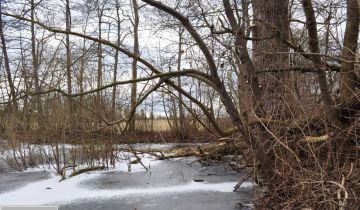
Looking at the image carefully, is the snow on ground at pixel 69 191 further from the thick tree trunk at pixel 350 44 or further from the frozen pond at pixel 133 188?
the thick tree trunk at pixel 350 44

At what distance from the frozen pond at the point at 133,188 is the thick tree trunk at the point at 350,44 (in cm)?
220

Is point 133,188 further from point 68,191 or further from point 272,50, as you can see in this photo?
point 272,50

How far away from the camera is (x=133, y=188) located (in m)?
7.81

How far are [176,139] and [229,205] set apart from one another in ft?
35.1

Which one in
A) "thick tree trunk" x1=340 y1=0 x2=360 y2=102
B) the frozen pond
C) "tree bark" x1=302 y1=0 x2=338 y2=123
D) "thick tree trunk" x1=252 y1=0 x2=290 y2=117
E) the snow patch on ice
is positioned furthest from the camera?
the snow patch on ice

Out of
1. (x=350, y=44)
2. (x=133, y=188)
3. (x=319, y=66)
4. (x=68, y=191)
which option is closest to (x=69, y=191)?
(x=68, y=191)

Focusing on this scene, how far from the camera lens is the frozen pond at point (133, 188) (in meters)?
6.65

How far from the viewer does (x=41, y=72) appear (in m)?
9.65

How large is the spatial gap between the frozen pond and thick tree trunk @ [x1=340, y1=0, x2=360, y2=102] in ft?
7.20

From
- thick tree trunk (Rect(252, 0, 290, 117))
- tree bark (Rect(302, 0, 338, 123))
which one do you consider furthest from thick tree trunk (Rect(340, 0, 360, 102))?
thick tree trunk (Rect(252, 0, 290, 117))

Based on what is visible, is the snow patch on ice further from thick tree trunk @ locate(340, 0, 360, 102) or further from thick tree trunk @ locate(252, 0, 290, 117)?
thick tree trunk @ locate(340, 0, 360, 102)

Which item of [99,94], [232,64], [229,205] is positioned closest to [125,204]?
[229,205]

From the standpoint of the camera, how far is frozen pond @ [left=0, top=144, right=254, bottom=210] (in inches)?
262

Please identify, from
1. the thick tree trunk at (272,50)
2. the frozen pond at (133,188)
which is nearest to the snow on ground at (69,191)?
the frozen pond at (133,188)
